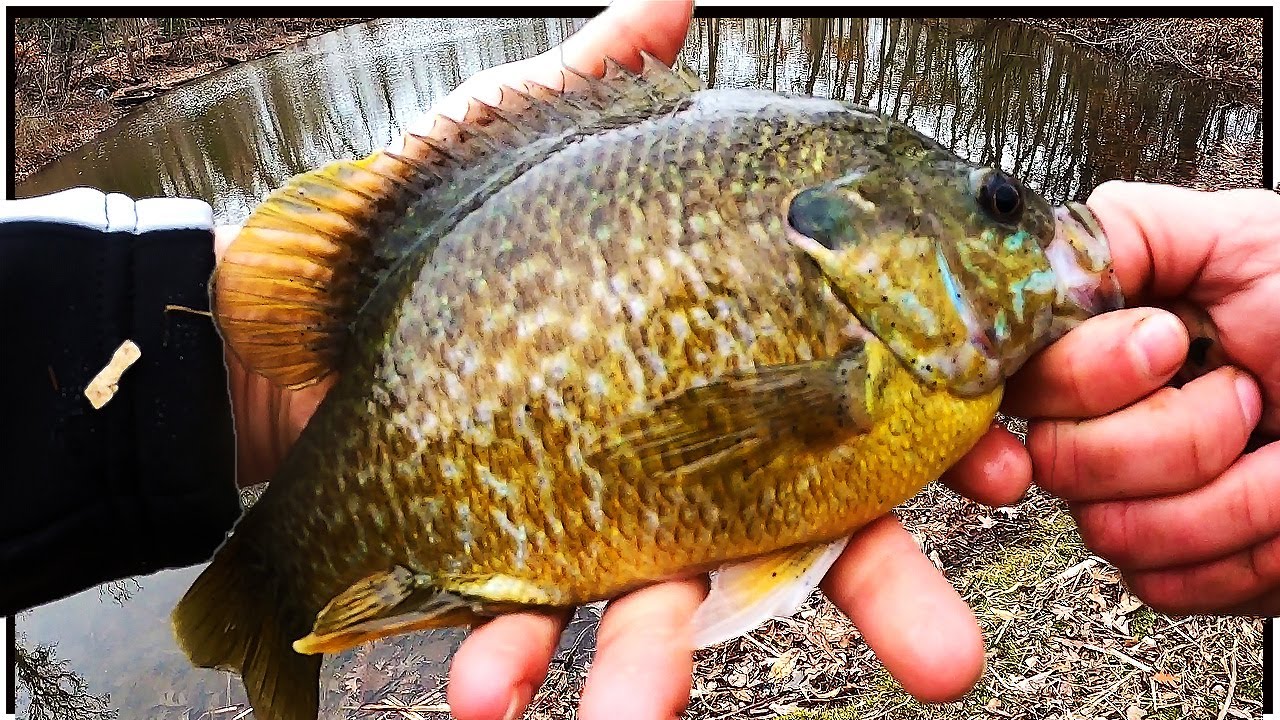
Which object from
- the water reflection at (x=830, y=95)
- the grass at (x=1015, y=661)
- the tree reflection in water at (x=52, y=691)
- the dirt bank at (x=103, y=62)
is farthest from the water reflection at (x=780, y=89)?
the grass at (x=1015, y=661)

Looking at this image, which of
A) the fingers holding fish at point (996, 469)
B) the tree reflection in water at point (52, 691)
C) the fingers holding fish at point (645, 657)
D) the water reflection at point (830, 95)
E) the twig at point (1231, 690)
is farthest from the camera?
the water reflection at point (830, 95)

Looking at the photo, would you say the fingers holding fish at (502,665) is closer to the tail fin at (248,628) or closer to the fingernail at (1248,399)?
the tail fin at (248,628)

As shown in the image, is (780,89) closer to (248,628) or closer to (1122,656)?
(1122,656)

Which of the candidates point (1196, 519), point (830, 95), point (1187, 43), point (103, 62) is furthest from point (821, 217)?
point (103, 62)

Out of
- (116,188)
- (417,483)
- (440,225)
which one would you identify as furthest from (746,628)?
(116,188)

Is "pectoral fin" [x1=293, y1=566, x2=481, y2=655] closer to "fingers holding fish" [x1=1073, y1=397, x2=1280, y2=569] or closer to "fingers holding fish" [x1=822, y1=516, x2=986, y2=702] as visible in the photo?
"fingers holding fish" [x1=822, y1=516, x2=986, y2=702]

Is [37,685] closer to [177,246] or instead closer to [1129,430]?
[177,246]
